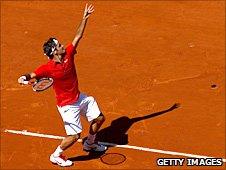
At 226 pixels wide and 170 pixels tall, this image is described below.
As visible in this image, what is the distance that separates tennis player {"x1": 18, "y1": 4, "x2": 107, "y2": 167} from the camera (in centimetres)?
1069

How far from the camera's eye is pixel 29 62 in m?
16.3

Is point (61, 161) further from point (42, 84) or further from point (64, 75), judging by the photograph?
point (64, 75)

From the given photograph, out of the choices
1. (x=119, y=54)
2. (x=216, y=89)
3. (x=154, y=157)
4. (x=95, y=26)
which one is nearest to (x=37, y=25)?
(x=95, y=26)

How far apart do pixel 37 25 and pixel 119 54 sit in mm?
3811

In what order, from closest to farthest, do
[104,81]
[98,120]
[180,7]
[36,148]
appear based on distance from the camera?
[98,120]
[36,148]
[104,81]
[180,7]

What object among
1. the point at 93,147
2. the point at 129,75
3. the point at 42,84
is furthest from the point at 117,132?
the point at 129,75

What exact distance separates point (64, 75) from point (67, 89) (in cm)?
33

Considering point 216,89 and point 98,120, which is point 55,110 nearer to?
point 98,120

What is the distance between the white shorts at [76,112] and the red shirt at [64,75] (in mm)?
135

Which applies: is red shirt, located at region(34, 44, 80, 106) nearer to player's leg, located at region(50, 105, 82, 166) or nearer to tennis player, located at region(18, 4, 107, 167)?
tennis player, located at region(18, 4, 107, 167)

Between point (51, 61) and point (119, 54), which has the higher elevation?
point (51, 61)

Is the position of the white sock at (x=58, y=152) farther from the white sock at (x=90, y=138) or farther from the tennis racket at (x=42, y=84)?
the tennis racket at (x=42, y=84)

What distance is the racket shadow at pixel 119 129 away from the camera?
1259cm

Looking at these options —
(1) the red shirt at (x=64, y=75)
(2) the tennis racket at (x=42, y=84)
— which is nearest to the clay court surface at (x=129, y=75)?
(1) the red shirt at (x=64, y=75)
